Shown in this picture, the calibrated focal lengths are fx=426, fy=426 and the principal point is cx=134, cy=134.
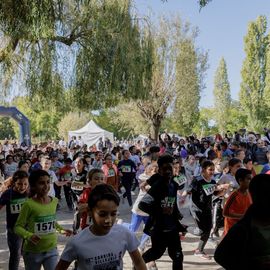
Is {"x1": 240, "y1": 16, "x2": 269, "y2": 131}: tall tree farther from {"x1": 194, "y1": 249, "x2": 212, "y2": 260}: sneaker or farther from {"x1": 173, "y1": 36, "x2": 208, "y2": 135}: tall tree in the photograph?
{"x1": 194, "y1": 249, "x2": 212, "y2": 260}: sneaker

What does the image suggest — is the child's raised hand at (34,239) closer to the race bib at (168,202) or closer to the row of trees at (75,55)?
the race bib at (168,202)

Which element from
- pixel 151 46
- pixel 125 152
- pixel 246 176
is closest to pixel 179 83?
pixel 151 46

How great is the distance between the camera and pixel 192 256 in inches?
239

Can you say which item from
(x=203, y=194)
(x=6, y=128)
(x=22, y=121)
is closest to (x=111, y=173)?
(x=203, y=194)

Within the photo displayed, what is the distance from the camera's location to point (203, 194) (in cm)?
602

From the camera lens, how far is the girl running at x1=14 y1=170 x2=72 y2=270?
3.77 m

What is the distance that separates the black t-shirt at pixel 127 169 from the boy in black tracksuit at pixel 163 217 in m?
6.16

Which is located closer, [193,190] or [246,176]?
[246,176]

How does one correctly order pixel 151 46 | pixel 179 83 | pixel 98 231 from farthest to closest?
pixel 179 83
pixel 151 46
pixel 98 231

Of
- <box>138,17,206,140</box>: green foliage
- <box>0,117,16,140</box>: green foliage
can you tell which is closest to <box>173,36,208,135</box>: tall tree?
<box>138,17,206,140</box>: green foliage

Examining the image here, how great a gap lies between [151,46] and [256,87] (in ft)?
139

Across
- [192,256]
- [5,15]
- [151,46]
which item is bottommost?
[192,256]

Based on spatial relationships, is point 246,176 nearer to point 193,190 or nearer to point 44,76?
point 193,190

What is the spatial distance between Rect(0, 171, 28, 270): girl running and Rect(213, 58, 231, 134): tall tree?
65407 mm
